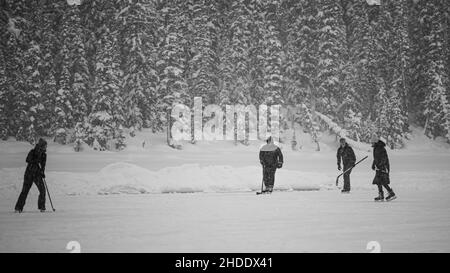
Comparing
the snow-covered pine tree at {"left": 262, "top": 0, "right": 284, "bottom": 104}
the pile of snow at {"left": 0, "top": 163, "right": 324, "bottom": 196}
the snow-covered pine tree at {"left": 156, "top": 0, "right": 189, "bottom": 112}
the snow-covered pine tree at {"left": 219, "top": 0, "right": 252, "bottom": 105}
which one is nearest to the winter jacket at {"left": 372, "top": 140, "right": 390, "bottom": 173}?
the pile of snow at {"left": 0, "top": 163, "right": 324, "bottom": 196}

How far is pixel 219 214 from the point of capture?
1095cm

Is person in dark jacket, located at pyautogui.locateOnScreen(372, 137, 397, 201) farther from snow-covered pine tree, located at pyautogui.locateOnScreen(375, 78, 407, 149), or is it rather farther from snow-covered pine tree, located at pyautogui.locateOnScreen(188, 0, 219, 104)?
snow-covered pine tree, located at pyautogui.locateOnScreen(375, 78, 407, 149)

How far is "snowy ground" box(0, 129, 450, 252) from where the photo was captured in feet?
24.4

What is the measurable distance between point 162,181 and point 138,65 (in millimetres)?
30660

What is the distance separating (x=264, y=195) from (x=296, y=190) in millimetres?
2750

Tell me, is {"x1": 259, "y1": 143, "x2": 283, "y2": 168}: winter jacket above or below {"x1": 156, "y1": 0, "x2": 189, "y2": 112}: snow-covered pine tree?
below

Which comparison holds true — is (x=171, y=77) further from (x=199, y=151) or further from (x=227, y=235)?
(x=227, y=235)

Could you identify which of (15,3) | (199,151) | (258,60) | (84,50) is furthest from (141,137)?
(15,3)

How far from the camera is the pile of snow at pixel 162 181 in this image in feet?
55.8

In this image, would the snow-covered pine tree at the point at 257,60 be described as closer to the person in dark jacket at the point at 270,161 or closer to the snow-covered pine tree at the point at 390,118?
the snow-covered pine tree at the point at 390,118

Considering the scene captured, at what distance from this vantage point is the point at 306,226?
9125 mm

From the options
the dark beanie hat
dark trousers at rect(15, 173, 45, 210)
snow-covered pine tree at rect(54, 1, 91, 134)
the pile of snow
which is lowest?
the pile of snow

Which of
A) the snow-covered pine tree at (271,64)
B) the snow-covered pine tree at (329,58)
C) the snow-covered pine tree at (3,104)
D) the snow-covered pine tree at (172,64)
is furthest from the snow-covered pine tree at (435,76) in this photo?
the snow-covered pine tree at (3,104)

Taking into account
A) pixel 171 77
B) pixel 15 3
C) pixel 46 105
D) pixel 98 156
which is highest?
pixel 15 3
